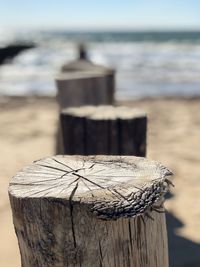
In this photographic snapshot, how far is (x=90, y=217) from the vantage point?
1.92 m

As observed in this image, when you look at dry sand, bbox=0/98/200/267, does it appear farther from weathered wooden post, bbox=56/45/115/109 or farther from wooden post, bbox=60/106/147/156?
weathered wooden post, bbox=56/45/115/109

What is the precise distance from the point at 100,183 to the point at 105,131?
148 centimetres

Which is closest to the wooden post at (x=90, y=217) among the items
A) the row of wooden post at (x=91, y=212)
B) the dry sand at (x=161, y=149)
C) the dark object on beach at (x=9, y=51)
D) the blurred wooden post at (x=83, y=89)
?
the row of wooden post at (x=91, y=212)

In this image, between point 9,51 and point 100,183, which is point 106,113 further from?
point 9,51

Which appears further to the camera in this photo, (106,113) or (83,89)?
(83,89)

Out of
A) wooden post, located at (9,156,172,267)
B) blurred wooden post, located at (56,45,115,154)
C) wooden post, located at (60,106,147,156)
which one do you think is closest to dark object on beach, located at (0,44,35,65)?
blurred wooden post, located at (56,45,115,154)

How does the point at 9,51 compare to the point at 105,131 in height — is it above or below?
below

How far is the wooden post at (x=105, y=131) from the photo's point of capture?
137 inches

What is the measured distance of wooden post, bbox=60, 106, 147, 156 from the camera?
3481 mm

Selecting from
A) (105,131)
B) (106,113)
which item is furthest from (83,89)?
(105,131)

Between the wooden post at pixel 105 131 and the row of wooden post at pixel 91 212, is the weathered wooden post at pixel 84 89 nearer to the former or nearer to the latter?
the wooden post at pixel 105 131

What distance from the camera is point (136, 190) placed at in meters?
1.97

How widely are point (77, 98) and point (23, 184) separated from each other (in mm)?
2889

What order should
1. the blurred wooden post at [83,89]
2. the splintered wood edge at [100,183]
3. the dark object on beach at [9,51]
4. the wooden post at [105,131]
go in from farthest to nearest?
the dark object on beach at [9,51] → the blurred wooden post at [83,89] → the wooden post at [105,131] → the splintered wood edge at [100,183]
